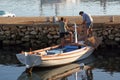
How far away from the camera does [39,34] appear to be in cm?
3016

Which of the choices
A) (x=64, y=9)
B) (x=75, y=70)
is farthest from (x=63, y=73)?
(x=64, y=9)

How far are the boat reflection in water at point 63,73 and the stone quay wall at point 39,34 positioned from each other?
5.54 m

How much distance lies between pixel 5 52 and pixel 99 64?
817cm

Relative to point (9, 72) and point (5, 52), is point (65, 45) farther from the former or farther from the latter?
point (5, 52)

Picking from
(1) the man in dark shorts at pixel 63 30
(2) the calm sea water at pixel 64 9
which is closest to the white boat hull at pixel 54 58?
(1) the man in dark shorts at pixel 63 30

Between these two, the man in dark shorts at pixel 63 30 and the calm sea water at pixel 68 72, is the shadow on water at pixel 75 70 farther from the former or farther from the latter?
the man in dark shorts at pixel 63 30

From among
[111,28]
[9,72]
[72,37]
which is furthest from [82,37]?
[9,72]

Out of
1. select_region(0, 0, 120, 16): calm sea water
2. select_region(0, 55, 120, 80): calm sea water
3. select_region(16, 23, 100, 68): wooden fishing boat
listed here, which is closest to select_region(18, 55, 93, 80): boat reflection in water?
select_region(0, 55, 120, 80): calm sea water

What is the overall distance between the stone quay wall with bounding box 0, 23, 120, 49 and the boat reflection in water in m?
5.54

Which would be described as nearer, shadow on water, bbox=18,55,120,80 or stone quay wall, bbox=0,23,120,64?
shadow on water, bbox=18,55,120,80

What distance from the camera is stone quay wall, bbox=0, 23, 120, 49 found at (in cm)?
2827

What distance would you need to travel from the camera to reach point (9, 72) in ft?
73.4

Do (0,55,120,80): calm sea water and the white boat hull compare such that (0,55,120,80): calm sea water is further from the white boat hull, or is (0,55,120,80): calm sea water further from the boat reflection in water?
the white boat hull

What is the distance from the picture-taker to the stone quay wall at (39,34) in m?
28.3
